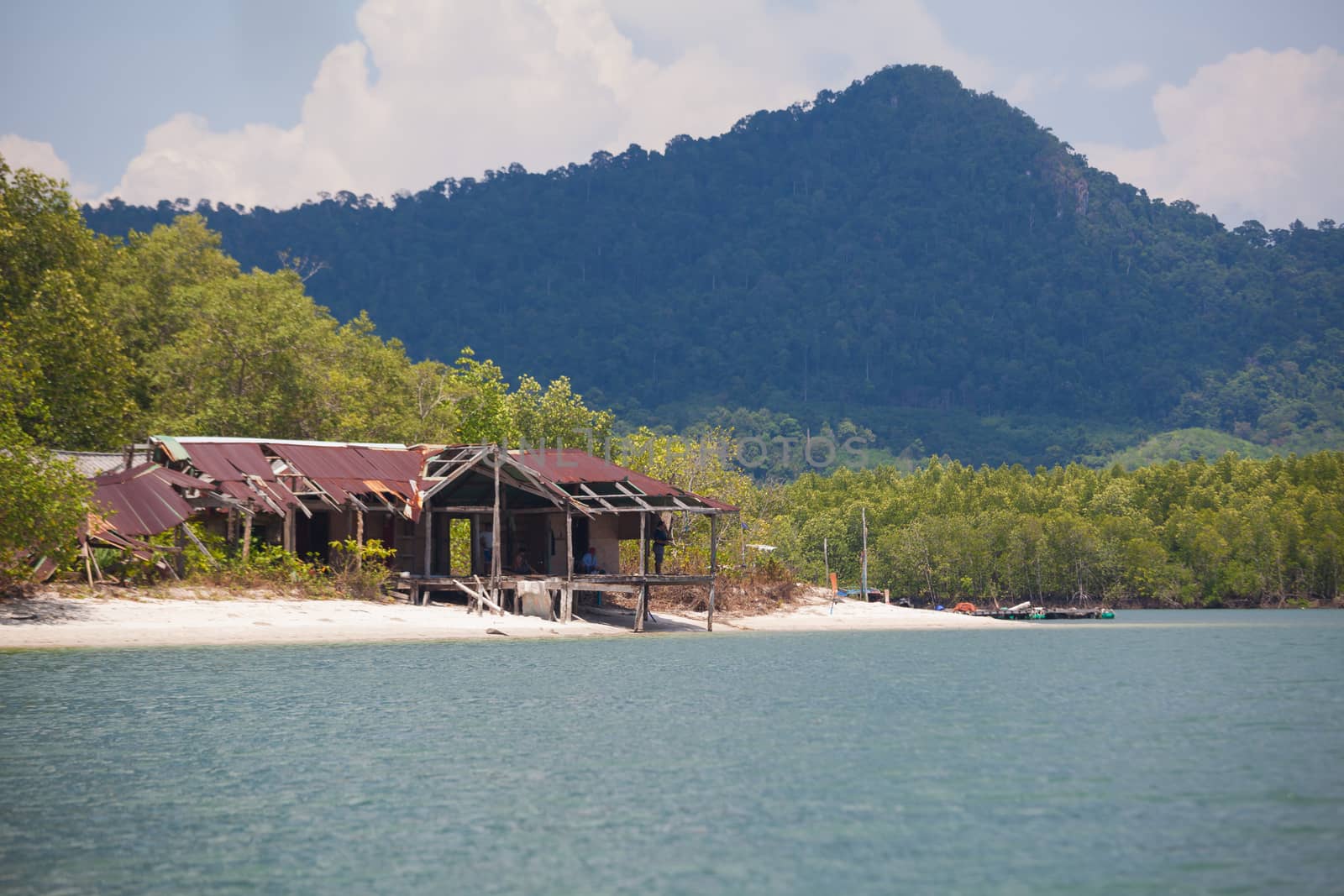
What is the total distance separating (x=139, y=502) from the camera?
4009 cm

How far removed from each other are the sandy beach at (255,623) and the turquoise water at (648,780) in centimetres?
179

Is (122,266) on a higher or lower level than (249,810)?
higher

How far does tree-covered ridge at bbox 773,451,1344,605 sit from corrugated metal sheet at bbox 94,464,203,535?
70963mm

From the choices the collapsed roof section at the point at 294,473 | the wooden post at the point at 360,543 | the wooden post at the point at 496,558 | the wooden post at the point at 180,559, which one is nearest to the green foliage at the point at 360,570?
the wooden post at the point at 360,543

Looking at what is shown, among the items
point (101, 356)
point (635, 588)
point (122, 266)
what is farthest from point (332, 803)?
point (122, 266)

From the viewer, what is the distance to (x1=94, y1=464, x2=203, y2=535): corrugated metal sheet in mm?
39406

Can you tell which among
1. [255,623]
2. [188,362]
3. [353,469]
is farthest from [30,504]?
[188,362]

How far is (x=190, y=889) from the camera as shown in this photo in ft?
41.5

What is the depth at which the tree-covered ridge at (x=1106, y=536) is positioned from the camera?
378ft

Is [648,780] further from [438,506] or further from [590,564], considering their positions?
[438,506]

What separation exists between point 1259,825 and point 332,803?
11.0 metres

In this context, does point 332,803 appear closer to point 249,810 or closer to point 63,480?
point 249,810

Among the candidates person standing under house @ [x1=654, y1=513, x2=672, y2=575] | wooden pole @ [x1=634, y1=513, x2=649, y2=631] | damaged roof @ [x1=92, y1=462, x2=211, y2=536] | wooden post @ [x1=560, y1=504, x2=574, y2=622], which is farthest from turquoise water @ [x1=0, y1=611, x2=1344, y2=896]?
person standing under house @ [x1=654, y1=513, x2=672, y2=575]

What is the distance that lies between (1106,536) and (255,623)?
9981cm
